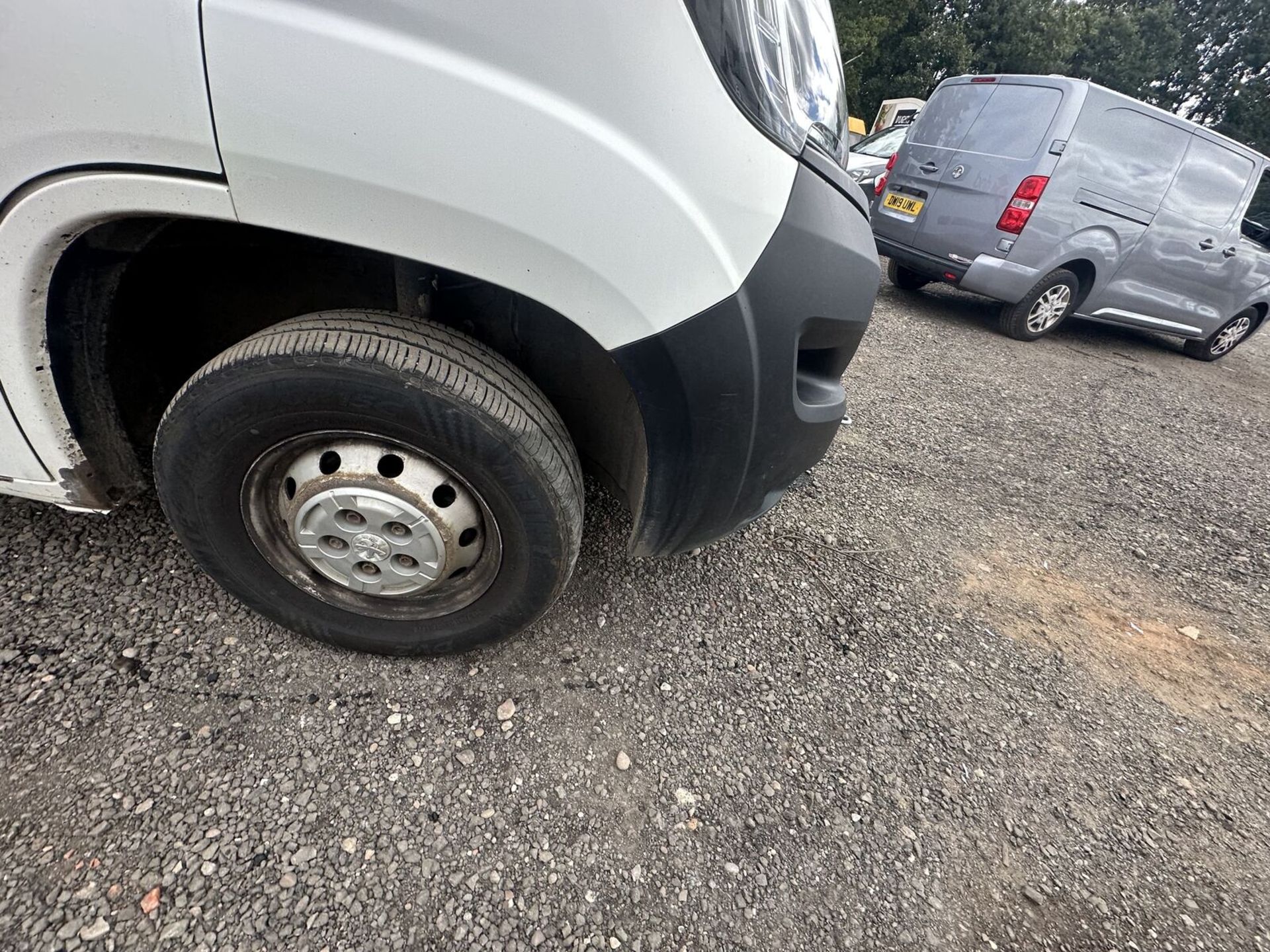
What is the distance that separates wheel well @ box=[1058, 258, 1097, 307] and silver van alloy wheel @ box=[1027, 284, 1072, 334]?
0.10 meters

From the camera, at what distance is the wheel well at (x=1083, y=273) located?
5191 millimetres

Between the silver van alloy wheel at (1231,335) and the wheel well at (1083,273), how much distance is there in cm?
224

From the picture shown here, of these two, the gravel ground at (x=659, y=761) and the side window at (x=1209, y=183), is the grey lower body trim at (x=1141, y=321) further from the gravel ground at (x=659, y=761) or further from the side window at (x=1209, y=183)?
the gravel ground at (x=659, y=761)

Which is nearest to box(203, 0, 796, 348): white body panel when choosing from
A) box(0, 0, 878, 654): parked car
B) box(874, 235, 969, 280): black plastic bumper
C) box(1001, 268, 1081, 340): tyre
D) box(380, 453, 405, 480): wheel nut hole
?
box(0, 0, 878, 654): parked car

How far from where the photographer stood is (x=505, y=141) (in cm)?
99

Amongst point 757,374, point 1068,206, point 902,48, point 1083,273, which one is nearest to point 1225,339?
point 1083,273

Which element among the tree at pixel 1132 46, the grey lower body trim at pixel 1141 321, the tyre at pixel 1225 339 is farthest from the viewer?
the tree at pixel 1132 46

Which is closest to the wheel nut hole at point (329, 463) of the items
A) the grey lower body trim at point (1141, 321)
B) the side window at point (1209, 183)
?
the grey lower body trim at point (1141, 321)

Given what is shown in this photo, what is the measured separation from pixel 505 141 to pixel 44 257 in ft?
2.81

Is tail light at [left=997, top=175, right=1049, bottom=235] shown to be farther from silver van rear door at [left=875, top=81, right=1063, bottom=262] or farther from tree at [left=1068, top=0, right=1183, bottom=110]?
tree at [left=1068, top=0, right=1183, bottom=110]

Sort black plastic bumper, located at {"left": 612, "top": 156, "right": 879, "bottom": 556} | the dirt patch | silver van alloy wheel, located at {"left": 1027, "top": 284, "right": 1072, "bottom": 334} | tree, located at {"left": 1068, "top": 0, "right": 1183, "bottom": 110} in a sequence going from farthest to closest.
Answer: tree, located at {"left": 1068, "top": 0, "right": 1183, "bottom": 110}, silver van alloy wheel, located at {"left": 1027, "top": 284, "right": 1072, "bottom": 334}, the dirt patch, black plastic bumper, located at {"left": 612, "top": 156, "right": 879, "bottom": 556}

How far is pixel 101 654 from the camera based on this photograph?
154 centimetres

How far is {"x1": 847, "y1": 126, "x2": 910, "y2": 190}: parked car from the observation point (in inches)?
282

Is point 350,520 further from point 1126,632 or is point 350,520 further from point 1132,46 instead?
point 1132,46
